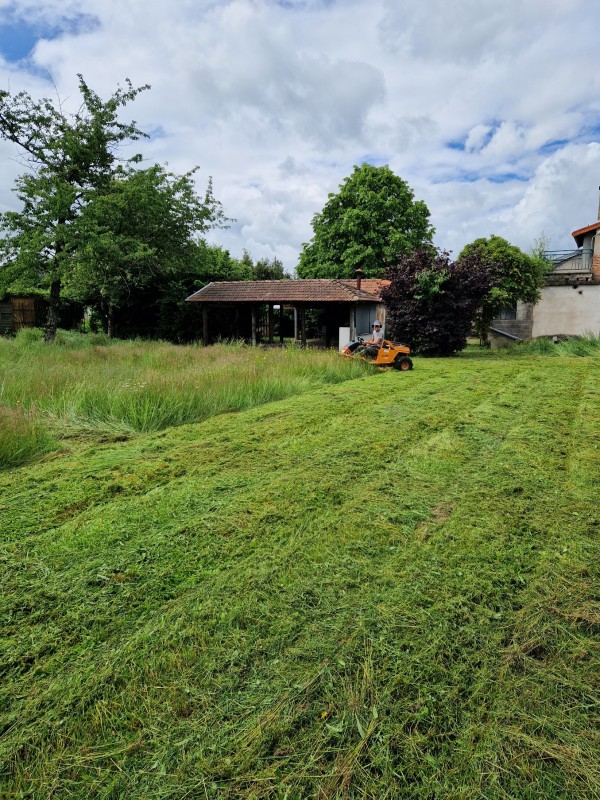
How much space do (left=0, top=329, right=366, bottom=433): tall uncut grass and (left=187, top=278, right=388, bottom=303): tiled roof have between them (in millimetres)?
8081

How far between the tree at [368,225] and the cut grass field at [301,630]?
25.8m

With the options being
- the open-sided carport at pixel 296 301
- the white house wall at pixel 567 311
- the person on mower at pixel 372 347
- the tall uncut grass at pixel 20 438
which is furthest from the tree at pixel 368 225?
the tall uncut grass at pixel 20 438

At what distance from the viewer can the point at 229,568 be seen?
2.67m

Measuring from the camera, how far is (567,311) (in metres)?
21.2

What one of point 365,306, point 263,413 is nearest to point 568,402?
point 263,413

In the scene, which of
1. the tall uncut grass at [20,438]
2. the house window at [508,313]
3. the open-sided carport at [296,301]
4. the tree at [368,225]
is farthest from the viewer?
the tree at [368,225]

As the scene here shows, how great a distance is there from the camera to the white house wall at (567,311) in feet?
68.1

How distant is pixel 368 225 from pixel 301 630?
29919 mm

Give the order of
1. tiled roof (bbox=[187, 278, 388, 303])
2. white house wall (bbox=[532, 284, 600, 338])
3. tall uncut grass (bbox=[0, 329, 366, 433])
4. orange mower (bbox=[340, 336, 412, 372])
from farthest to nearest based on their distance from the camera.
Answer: white house wall (bbox=[532, 284, 600, 338]) < tiled roof (bbox=[187, 278, 388, 303]) < orange mower (bbox=[340, 336, 412, 372]) < tall uncut grass (bbox=[0, 329, 366, 433])

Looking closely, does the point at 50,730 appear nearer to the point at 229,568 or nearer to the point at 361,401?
the point at 229,568

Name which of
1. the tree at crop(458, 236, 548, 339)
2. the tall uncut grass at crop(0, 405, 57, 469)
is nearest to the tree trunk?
the tall uncut grass at crop(0, 405, 57, 469)

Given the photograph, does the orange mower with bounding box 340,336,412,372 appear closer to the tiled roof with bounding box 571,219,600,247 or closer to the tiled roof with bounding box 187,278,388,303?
the tiled roof with bounding box 187,278,388,303

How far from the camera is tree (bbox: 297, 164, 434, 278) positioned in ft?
93.2

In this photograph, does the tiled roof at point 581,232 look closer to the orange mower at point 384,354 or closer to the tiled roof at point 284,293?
the tiled roof at point 284,293
